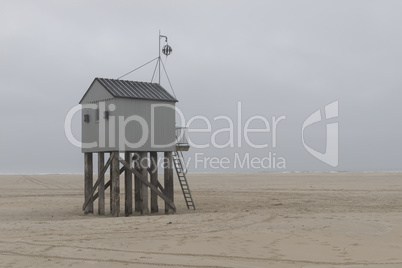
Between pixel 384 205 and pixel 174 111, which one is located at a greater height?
pixel 174 111

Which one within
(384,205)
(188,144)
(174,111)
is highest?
(174,111)

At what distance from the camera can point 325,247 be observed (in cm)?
1294

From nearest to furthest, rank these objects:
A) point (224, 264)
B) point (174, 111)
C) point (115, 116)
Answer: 1. point (224, 264)
2. point (115, 116)
3. point (174, 111)

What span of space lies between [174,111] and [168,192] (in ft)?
12.9

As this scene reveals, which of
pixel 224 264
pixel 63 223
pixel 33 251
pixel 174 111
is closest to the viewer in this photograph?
pixel 224 264

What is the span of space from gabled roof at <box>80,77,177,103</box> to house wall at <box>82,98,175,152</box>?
0.20m

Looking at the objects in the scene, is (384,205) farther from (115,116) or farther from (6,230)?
(6,230)

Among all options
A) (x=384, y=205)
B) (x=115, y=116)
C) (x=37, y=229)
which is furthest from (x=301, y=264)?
(x=384, y=205)

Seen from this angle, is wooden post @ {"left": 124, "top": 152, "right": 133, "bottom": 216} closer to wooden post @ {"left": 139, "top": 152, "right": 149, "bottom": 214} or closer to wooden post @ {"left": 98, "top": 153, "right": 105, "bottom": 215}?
wooden post @ {"left": 139, "top": 152, "right": 149, "bottom": 214}

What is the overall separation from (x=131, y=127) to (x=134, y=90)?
1828mm

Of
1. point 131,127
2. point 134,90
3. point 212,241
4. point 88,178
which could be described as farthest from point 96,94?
point 212,241

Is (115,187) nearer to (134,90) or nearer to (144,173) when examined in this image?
(144,173)

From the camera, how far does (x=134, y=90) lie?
865 inches

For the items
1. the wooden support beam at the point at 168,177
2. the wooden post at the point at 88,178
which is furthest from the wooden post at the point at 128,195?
the wooden post at the point at 88,178
